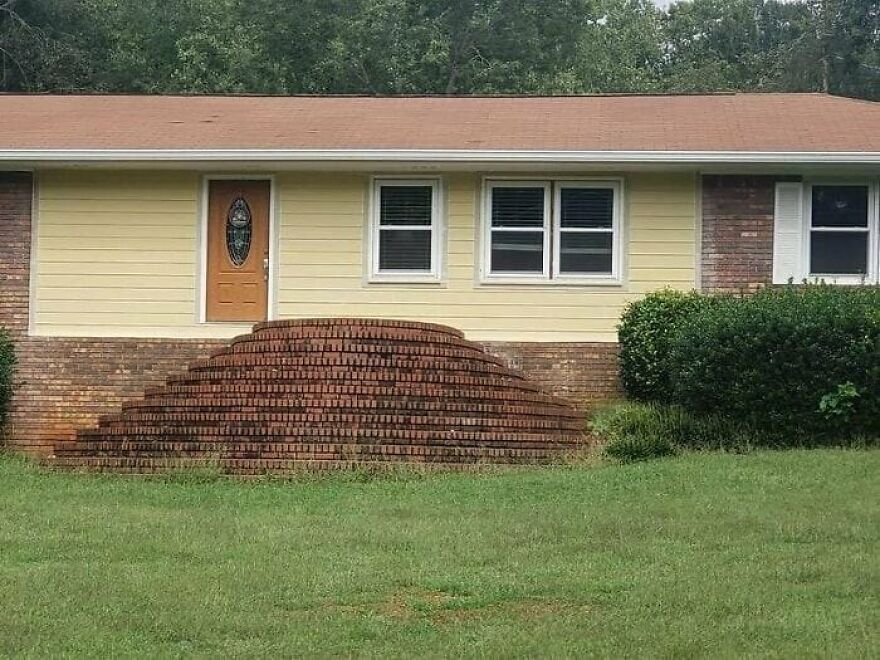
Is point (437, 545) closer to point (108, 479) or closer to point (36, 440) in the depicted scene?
point (108, 479)

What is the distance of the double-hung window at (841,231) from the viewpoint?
16203 mm

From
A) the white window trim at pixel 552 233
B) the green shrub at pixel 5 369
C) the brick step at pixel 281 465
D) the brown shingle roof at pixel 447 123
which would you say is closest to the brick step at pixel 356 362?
the brick step at pixel 281 465

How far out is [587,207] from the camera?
54.1 ft

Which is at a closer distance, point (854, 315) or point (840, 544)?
point (840, 544)

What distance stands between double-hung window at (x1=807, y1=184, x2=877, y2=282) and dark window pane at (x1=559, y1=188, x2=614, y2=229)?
94.5 inches

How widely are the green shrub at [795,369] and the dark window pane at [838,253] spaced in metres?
2.39

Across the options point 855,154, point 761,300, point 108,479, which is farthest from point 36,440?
point 855,154

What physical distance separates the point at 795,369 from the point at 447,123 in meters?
6.36

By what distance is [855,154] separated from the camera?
50.8 ft

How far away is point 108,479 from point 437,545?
4759 millimetres

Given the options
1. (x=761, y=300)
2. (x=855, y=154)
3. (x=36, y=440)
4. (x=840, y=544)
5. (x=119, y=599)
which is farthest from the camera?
(x=36, y=440)

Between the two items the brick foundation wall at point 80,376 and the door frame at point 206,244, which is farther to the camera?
the door frame at point 206,244

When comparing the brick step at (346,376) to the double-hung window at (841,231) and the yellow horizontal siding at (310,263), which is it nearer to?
the yellow horizontal siding at (310,263)

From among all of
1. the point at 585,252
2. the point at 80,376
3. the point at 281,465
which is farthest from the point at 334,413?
the point at 80,376
